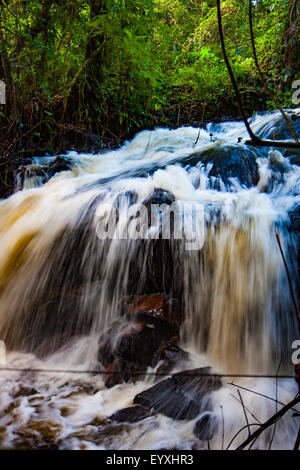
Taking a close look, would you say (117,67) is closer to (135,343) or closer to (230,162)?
(230,162)

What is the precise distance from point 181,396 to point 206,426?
0.79 ft

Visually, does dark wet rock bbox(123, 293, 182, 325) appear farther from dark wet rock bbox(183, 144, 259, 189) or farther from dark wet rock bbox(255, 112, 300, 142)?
dark wet rock bbox(255, 112, 300, 142)

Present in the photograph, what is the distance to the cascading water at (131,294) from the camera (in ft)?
6.63

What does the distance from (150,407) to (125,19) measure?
16.3ft

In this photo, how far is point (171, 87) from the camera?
8594 mm

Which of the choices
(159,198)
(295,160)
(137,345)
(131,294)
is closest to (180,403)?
(137,345)

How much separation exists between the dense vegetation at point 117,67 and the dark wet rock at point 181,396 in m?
2.12

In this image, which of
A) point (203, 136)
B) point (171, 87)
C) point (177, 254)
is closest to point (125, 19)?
point (203, 136)

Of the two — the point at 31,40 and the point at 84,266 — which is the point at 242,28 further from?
the point at 84,266

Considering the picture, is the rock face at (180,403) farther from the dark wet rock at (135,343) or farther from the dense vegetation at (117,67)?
the dense vegetation at (117,67)

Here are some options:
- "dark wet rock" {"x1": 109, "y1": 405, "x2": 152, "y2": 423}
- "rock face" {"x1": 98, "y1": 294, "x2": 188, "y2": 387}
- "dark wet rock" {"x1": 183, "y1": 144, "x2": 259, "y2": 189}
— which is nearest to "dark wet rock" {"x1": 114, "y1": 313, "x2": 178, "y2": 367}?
"rock face" {"x1": 98, "y1": 294, "x2": 188, "y2": 387}

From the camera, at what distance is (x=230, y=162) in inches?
180

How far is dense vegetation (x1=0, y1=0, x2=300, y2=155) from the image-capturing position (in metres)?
4.34

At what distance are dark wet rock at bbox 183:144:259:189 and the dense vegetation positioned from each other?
692 millimetres
